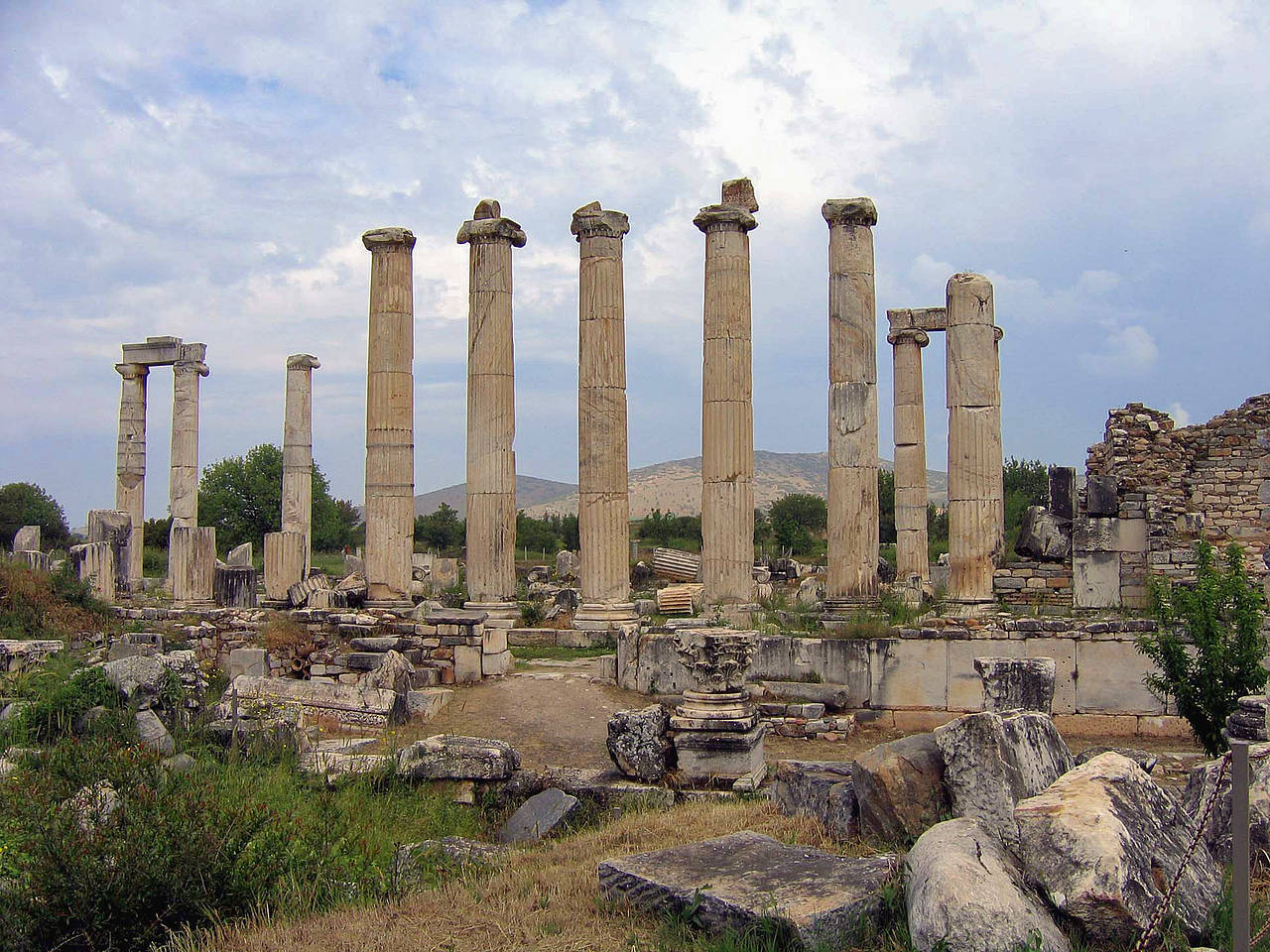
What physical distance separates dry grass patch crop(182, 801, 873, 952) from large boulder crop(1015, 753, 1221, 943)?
186 cm

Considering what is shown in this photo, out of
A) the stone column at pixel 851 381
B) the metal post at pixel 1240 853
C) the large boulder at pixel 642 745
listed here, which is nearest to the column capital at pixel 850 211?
the stone column at pixel 851 381

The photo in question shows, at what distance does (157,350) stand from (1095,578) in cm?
2734

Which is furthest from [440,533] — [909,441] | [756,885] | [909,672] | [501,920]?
[756,885]

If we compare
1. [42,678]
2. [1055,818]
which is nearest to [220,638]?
[42,678]

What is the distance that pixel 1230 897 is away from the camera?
18.5ft

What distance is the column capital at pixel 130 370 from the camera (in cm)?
3397

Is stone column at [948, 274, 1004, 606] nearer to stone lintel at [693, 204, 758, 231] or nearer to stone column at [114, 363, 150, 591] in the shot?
stone lintel at [693, 204, 758, 231]

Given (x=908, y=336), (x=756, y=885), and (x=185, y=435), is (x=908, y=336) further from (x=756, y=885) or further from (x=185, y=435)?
(x=756, y=885)

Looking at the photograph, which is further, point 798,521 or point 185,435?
point 798,521

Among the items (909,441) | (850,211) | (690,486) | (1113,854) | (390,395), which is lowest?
(1113,854)

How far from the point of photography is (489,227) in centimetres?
2281

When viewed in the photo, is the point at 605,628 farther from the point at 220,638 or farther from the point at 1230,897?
the point at 1230,897

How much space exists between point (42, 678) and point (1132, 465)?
57.4 feet

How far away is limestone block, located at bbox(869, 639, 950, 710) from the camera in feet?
47.0
